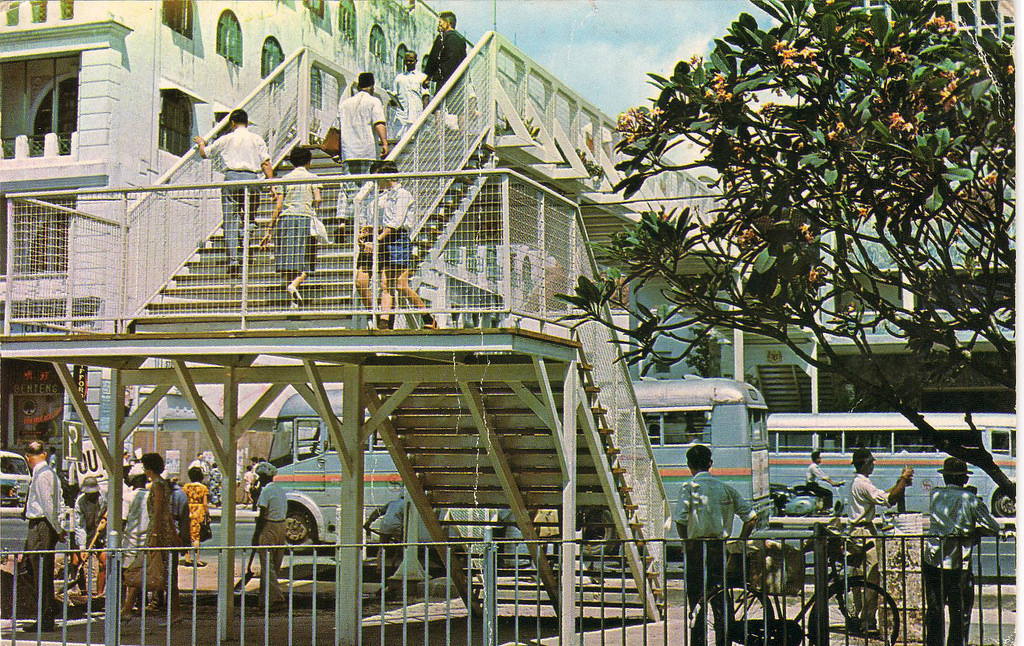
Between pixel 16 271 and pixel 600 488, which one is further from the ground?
pixel 16 271

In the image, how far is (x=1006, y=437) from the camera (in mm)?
16766

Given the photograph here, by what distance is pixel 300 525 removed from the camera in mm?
19375

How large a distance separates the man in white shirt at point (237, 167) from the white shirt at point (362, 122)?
0.92m

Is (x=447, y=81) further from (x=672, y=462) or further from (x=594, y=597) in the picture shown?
(x=672, y=462)

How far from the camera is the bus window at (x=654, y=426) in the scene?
19.2 m

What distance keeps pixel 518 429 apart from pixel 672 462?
769 centimetres

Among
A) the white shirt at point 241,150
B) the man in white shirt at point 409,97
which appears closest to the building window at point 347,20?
the man in white shirt at point 409,97

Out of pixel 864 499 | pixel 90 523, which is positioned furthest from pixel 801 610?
pixel 90 523

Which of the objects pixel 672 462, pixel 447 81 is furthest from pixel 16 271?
pixel 672 462

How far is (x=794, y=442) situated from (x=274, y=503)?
9.13 metres

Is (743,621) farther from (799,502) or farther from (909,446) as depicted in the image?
(909,446)

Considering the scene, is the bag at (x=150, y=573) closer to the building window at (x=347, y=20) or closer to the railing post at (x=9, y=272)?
the railing post at (x=9, y=272)

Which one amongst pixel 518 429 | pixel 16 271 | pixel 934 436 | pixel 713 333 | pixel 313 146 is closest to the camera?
pixel 934 436

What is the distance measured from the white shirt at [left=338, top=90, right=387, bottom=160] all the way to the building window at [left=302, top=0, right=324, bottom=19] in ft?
16.6
